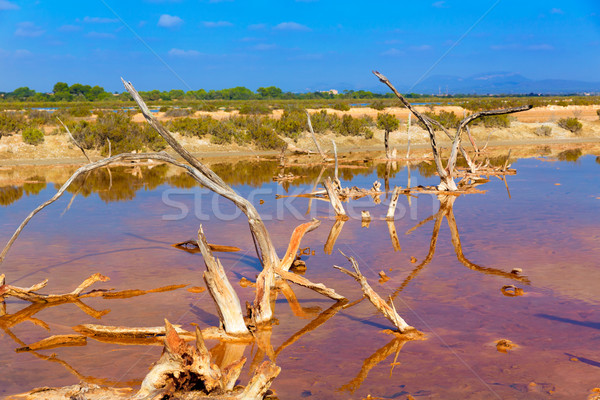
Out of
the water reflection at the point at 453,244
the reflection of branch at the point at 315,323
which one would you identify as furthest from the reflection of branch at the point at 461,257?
the reflection of branch at the point at 315,323

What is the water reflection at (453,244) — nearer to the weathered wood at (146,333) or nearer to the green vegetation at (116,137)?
the weathered wood at (146,333)

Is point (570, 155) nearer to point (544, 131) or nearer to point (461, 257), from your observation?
point (544, 131)

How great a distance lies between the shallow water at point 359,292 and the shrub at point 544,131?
2459 cm

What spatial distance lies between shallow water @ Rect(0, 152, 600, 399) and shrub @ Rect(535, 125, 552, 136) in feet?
80.7

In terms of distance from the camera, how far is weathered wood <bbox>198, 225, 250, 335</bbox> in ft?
20.1

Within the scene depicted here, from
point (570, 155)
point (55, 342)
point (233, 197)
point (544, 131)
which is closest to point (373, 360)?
point (233, 197)

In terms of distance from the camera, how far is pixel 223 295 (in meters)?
6.16

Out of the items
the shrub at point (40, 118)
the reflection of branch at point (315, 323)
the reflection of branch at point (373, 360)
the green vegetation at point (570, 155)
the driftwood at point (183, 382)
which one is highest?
the shrub at point (40, 118)

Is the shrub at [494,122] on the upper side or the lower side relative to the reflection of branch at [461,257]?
upper

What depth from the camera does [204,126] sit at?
106 feet

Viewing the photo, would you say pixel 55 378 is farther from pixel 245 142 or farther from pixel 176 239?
pixel 245 142

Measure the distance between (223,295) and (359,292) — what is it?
2.42 m

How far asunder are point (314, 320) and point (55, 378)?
2872 mm

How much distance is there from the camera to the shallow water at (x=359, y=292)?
5.42 m
